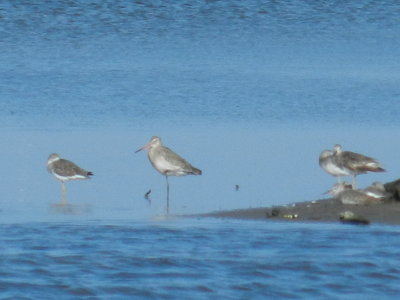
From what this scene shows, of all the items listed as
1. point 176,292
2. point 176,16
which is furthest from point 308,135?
point 176,16

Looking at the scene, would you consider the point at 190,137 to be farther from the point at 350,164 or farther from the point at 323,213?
the point at 323,213

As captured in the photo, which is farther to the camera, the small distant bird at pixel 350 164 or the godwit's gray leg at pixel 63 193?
the small distant bird at pixel 350 164

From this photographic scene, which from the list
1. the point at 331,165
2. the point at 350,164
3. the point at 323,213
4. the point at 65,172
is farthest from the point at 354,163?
the point at 65,172

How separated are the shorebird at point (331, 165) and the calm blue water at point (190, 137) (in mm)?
281

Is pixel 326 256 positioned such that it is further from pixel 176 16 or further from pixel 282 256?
pixel 176 16

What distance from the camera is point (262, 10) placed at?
40.3 metres

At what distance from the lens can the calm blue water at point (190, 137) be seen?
11086 mm

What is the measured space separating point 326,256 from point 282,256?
1.22ft

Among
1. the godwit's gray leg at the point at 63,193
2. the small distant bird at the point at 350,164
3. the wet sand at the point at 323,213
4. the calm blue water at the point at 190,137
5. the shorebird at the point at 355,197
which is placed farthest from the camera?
the small distant bird at the point at 350,164

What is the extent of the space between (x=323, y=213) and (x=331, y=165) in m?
2.48

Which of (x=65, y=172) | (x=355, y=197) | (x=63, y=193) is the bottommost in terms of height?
(x=63, y=193)

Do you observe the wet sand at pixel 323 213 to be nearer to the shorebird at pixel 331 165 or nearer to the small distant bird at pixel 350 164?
the small distant bird at pixel 350 164

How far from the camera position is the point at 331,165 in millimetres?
15820

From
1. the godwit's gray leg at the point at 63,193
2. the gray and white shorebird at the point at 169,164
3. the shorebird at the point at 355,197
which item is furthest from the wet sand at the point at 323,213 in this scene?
the gray and white shorebird at the point at 169,164
